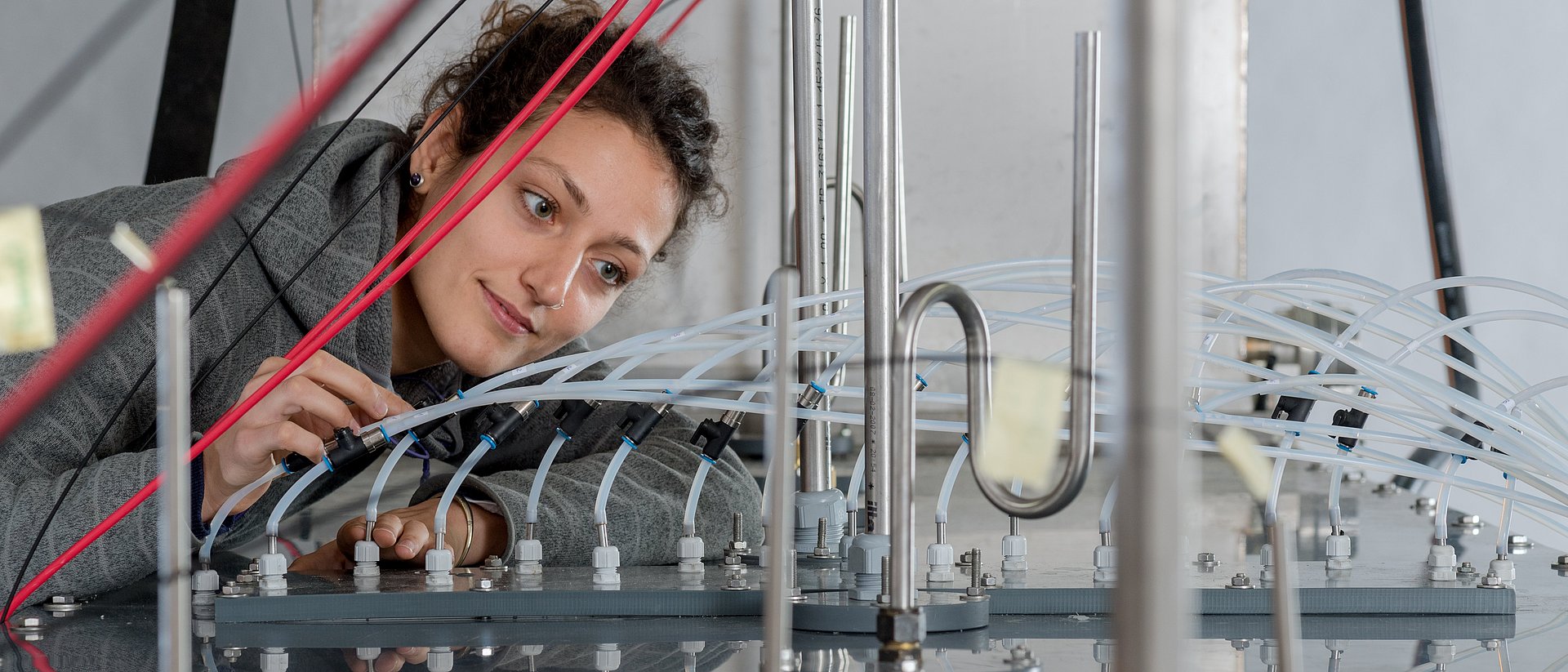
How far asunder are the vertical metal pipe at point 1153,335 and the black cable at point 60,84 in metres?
0.29

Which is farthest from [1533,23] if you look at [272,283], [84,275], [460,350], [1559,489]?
[84,275]

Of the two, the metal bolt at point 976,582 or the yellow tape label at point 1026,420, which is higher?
the yellow tape label at point 1026,420

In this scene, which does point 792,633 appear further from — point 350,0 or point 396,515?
point 350,0

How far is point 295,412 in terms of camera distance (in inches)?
32.3

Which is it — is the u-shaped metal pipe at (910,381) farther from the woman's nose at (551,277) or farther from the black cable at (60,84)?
the woman's nose at (551,277)

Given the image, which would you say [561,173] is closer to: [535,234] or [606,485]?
[535,234]

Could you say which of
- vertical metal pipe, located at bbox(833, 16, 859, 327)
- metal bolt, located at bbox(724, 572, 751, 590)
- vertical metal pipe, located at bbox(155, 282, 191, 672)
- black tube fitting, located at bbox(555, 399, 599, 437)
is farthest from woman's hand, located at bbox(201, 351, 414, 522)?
vertical metal pipe, located at bbox(155, 282, 191, 672)

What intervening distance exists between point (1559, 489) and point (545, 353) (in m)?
0.90

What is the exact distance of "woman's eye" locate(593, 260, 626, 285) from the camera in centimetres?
128

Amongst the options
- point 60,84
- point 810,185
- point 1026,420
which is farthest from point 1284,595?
point 810,185

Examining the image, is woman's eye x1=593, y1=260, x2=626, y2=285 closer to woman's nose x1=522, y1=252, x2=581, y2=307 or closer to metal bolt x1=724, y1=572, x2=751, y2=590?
woman's nose x1=522, y1=252, x2=581, y2=307

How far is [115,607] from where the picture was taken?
695 millimetres

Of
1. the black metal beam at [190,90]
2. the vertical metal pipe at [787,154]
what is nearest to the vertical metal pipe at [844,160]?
the vertical metal pipe at [787,154]

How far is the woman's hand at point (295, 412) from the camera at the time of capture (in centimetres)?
77
